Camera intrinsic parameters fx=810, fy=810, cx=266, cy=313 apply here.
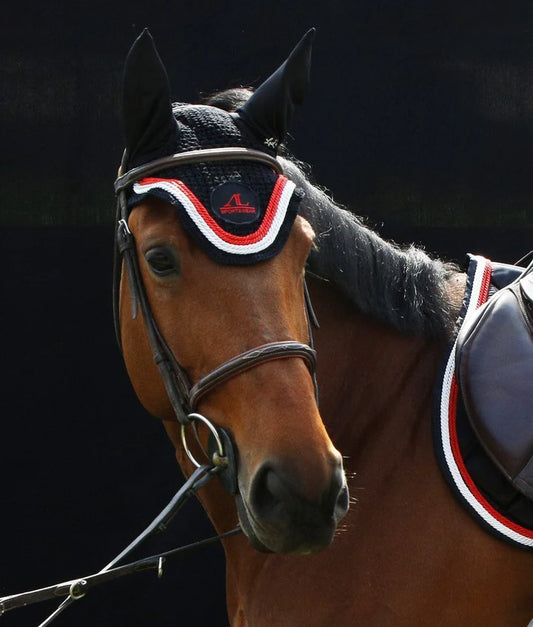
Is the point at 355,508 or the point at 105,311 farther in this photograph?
the point at 105,311

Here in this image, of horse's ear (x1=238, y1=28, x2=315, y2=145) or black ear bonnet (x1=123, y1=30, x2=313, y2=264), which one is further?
horse's ear (x1=238, y1=28, x2=315, y2=145)

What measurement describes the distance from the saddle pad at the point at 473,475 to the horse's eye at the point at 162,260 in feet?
2.05

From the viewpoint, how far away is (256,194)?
153 centimetres

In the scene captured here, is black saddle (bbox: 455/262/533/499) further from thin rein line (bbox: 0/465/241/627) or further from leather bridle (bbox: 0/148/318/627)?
thin rein line (bbox: 0/465/241/627)

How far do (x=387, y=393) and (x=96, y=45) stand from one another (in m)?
1.85

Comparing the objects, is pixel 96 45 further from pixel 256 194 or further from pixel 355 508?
pixel 355 508

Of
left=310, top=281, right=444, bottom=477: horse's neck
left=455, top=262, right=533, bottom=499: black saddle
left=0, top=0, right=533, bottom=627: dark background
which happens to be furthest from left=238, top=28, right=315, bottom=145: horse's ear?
left=0, top=0, right=533, bottom=627: dark background

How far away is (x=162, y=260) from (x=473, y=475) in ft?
2.47

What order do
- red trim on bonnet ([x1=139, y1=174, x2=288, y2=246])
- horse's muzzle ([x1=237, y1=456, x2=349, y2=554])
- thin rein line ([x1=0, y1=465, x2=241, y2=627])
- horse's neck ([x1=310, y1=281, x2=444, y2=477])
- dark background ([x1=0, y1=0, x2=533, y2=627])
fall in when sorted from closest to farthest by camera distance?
horse's muzzle ([x1=237, y1=456, x2=349, y2=554]), red trim on bonnet ([x1=139, y1=174, x2=288, y2=246]), thin rein line ([x1=0, y1=465, x2=241, y2=627]), horse's neck ([x1=310, y1=281, x2=444, y2=477]), dark background ([x1=0, y1=0, x2=533, y2=627])

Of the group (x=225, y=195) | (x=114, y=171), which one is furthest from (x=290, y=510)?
(x=114, y=171)

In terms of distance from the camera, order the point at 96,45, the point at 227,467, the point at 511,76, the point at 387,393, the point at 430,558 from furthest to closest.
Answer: the point at 511,76, the point at 96,45, the point at 387,393, the point at 430,558, the point at 227,467

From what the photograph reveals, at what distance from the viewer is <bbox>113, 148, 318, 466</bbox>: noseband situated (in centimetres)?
142

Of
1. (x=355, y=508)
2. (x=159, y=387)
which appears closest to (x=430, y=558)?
(x=355, y=508)

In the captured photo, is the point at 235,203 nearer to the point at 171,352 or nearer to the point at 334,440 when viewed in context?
the point at 171,352
